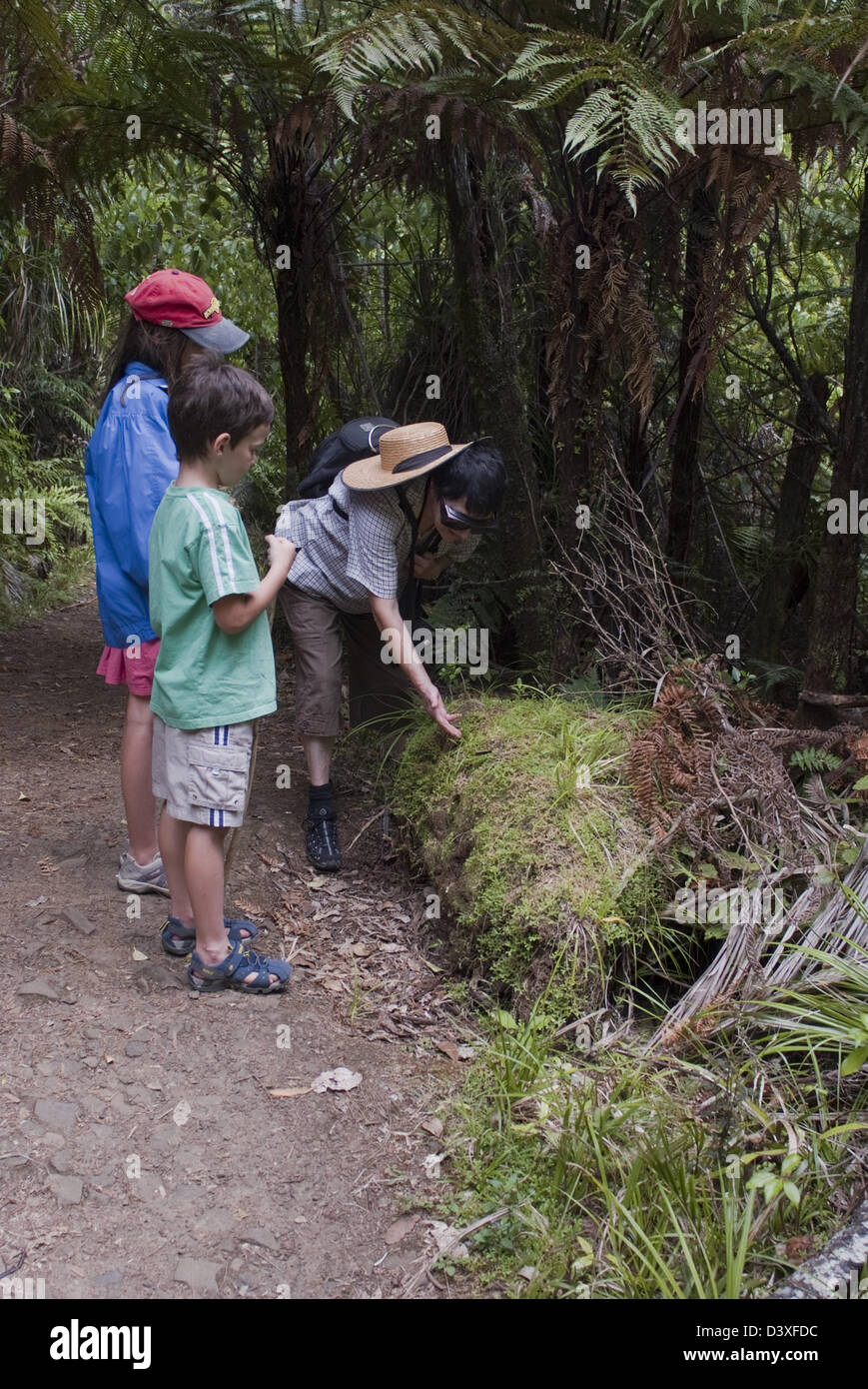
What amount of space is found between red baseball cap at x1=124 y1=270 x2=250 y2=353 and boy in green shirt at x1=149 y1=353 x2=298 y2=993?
0.36 meters

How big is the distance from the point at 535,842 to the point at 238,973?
917 millimetres

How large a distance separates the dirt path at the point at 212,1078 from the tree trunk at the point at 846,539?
1586mm

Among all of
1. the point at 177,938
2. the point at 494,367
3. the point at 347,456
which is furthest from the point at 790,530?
the point at 177,938

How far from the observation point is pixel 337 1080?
108 inches

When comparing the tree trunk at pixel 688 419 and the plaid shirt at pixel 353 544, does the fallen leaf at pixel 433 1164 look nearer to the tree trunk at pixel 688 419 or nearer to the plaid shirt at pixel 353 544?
the plaid shirt at pixel 353 544

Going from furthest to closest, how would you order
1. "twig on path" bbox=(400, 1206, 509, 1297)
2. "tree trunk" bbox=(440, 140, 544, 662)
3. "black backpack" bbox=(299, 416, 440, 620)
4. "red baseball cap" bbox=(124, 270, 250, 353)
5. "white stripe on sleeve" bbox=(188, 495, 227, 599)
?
"tree trunk" bbox=(440, 140, 544, 662) < "black backpack" bbox=(299, 416, 440, 620) < "red baseball cap" bbox=(124, 270, 250, 353) < "white stripe on sleeve" bbox=(188, 495, 227, 599) < "twig on path" bbox=(400, 1206, 509, 1297)

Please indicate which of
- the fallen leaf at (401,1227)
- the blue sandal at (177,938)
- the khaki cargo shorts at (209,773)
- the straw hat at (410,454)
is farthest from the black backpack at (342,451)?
the fallen leaf at (401,1227)

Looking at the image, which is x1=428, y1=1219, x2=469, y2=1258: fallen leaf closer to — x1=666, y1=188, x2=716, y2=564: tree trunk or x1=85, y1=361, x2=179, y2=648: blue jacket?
x1=85, y1=361, x2=179, y2=648: blue jacket

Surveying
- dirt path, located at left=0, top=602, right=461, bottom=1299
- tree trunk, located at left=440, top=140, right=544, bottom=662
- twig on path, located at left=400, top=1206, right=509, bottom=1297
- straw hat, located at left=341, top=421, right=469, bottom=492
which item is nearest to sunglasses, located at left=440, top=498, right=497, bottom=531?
straw hat, located at left=341, top=421, right=469, bottom=492

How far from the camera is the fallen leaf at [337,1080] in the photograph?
2705mm

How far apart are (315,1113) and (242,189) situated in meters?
4.02

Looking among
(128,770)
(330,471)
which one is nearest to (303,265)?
(330,471)

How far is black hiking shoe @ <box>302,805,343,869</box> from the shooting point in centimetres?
387

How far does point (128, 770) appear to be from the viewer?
322cm
